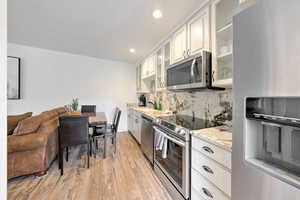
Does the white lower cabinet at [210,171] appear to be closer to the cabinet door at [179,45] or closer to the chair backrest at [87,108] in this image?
the cabinet door at [179,45]

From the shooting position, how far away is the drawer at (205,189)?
1.10 meters

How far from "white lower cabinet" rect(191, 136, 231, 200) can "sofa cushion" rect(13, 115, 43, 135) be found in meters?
2.35

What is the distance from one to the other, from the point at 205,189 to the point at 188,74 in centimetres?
130

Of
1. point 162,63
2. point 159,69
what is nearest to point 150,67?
point 159,69

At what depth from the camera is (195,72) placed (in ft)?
5.52

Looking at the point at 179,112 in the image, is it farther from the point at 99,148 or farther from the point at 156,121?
the point at 99,148

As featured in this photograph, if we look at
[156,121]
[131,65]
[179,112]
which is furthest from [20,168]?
[131,65]

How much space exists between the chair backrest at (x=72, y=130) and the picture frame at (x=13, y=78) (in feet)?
8.83

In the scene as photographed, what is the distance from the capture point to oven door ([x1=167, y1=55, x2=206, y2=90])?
160 cm

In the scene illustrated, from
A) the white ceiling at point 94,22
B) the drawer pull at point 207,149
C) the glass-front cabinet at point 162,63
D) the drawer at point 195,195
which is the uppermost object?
the white ceiling at point 94,22

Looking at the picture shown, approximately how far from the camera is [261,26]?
656 millimetres

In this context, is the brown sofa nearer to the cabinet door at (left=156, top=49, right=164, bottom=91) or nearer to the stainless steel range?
the stainless steel range

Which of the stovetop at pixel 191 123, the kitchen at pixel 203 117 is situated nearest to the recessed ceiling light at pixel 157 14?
the kitchen at pixel 203 117

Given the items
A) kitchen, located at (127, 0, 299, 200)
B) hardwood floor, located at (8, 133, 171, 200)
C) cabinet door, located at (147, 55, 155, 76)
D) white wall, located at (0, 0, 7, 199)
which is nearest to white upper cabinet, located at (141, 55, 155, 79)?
cabinet door, located at (147, 55, 155, 76)
